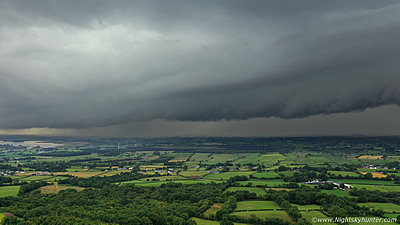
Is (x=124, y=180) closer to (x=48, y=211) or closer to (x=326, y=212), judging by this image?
(x=48, y=211)

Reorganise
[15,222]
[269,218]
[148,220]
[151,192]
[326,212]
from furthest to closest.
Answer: [151,192]
[326,212]
[269,218]
[148,220]
[15,222]

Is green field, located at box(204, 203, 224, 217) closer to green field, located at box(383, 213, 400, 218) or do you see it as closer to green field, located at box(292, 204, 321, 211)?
green field, located at box(292, 204, 321, 211)

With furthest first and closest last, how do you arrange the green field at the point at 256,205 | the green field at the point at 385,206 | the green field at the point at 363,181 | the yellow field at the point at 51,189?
the green field at the point at 363,181 → the yellow field at the point at 51,189 → the green field at the point at 256,205 → the green field at the point at 385,206

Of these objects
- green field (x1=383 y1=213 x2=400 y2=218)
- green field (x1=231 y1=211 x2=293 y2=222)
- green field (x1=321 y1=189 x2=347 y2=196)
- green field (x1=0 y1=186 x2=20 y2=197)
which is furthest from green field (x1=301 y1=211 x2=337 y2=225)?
green field (x1=0 y1=186 x2=20 y2=197)

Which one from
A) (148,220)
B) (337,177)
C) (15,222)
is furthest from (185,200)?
(337,177)

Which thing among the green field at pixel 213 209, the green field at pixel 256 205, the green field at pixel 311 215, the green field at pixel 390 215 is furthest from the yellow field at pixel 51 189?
the green field at pixel 390 215

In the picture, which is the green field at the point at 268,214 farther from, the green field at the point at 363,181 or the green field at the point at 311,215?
the green field at the point at 363,181

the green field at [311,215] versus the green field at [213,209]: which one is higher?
the green field at [311,215]

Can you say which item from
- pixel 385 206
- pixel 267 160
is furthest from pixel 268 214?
pixel 267 160

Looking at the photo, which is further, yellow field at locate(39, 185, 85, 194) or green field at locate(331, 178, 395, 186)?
green field at locate(331, 178, 395, 186)
